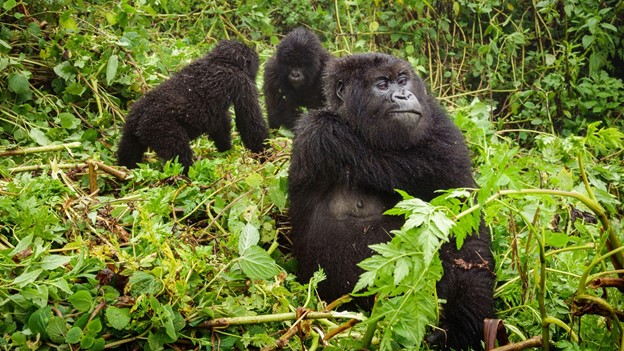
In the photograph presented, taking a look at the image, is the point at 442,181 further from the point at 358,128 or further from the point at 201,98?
the point at 201,98

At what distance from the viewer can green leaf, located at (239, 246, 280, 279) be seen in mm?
2586

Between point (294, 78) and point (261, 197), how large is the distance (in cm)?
273

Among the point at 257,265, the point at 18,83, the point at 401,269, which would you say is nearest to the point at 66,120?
the point at 18,83

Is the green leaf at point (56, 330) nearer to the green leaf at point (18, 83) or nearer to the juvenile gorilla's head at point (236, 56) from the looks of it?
the green leaf at point (18, 83)

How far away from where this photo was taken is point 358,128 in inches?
136

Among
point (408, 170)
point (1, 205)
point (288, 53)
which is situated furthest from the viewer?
point (288, 53)

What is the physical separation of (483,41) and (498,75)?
718 mm

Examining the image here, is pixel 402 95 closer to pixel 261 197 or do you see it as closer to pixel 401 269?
pixel 261 197

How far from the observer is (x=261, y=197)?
3797 millimetres

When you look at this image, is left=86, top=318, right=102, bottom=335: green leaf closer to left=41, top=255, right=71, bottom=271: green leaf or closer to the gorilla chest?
left=41, top=255, right=71, bottom=271: green leaf

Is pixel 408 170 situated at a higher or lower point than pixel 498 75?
higher

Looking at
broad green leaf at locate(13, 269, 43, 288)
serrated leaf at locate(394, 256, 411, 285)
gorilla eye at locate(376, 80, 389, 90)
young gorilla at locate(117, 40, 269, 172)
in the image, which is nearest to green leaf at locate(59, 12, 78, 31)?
young gorilla at locate(117, 40, 269, 172)

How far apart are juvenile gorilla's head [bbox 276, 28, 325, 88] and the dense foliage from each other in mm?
587

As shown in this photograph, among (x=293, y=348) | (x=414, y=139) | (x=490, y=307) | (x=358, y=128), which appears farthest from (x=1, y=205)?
(x=490, y=307)
